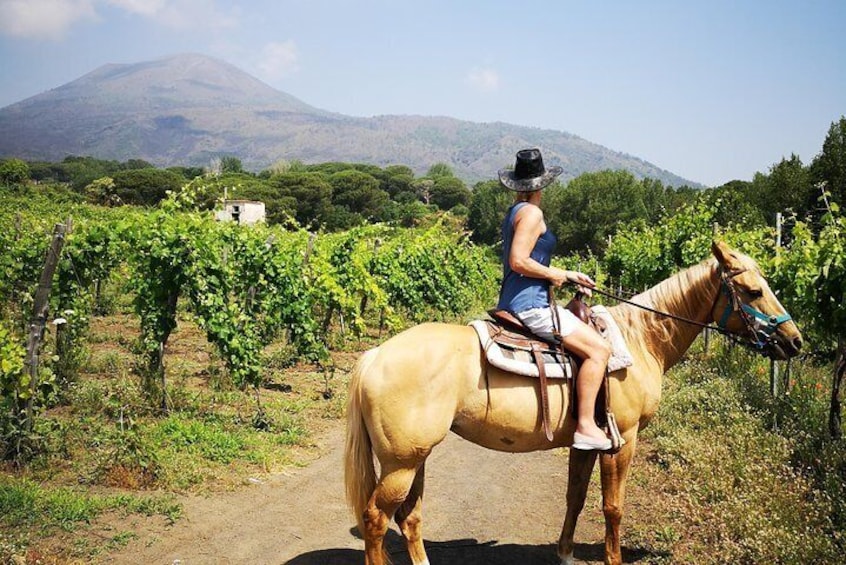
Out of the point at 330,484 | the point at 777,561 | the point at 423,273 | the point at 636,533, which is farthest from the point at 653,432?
the point at 423,273

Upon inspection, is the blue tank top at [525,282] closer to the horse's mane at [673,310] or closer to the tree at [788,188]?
the horse's mane at [673,310]

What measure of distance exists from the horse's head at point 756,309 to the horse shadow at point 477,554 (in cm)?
Result: 198

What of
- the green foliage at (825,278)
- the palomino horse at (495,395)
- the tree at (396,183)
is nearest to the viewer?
the palomino horse at (495,395)

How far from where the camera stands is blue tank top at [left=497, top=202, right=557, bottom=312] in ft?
15.3

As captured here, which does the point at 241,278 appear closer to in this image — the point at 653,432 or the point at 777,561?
the point at 653,432

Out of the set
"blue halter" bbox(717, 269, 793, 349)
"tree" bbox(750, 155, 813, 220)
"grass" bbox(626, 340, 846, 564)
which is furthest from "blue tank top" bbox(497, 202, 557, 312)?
"tree" bbox(750, 155, 813, 220)

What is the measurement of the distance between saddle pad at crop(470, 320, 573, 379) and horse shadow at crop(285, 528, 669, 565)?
5.98ft

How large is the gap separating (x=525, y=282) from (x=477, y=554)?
2453 millimetres

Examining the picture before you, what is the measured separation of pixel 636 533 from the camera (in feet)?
19.1

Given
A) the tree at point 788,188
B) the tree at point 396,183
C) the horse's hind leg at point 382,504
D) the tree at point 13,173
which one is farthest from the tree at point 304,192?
the horse's hind leg at point 382,504

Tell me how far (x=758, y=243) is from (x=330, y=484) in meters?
10.3

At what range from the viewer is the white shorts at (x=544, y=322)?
4.62 meters

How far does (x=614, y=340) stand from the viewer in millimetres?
4859

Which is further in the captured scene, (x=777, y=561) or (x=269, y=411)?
(x=269, y=411)
